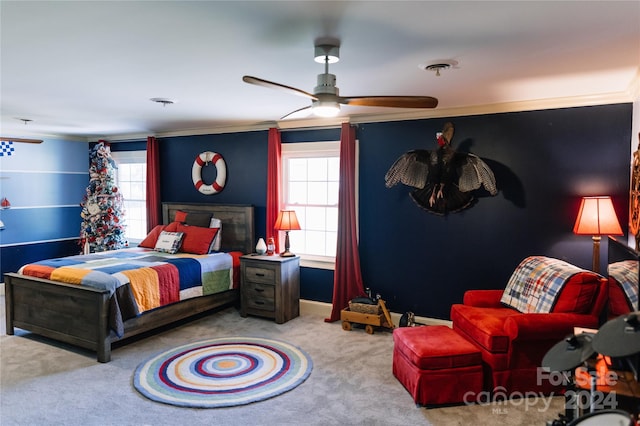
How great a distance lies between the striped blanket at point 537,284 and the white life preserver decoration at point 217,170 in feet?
12.6

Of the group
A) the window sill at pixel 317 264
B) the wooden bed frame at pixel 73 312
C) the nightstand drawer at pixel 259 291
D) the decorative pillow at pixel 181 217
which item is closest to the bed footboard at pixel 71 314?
the wooden bed frame at pixel 73 312

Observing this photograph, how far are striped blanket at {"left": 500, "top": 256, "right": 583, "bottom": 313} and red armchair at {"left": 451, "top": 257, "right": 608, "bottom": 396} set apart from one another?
0.06 m

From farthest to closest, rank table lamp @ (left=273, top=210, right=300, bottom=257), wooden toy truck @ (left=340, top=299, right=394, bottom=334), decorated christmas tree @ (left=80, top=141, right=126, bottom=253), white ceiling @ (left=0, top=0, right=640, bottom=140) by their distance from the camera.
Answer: decorated christmas tree @ (left=80, top=141, right=126, bottom=253) → table lamp @ (left=273, top=210, right=300, bottom=257) → wooden toy truck @ (left=340, top=299, right=394, bottom=334) → white ceiling @ (left=0, top=0, right=640, bottom=140)

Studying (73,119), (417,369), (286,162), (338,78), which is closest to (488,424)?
(417,369)

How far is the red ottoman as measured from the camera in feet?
9.62

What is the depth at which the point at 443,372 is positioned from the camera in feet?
9.71

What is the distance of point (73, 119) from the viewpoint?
5227mm

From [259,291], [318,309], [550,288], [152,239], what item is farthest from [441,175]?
[152,239]

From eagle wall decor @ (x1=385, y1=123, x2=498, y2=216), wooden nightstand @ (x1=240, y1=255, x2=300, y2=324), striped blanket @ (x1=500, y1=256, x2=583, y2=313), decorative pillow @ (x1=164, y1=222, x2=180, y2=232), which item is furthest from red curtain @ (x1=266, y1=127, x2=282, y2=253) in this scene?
striped blanket @ (x1=500, y1=256, x2=583, y2=313)

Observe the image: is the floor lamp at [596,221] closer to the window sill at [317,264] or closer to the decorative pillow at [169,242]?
the window sill at [317,264]

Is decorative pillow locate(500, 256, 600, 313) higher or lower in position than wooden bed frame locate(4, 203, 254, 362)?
higher

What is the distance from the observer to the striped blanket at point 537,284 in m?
3.12

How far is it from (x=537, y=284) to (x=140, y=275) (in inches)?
138

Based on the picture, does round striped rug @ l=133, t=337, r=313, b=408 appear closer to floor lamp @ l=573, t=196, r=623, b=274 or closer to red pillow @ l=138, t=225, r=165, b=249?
red pillow @ l=138, t=225, r=165, b=249
